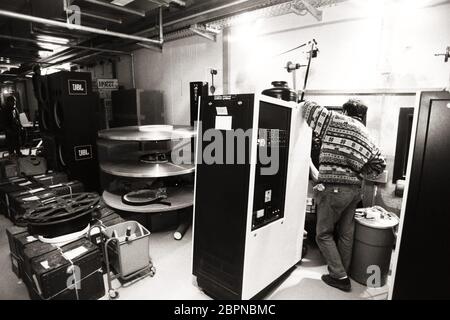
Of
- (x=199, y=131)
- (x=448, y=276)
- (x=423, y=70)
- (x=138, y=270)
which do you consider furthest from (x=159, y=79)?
(x=448, y=276)

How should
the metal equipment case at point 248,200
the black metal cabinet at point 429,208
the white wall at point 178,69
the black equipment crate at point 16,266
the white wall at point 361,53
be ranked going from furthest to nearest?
the white wall at point 178,69, the white wall at point 361,53, the black equipment crate at point 16,266, the metal equipment case at point 248,200, the black metal cabinet at point 429,208

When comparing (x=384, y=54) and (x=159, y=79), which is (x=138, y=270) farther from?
(x=159, y=79)

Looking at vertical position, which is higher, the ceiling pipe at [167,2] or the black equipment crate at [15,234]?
the ceiling pipe at [167,2]

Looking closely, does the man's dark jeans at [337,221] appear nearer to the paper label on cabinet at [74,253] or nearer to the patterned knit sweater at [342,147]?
the patterned knit sweater at [342,147]

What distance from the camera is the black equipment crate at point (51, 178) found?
142 inches

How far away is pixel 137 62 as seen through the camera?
535cm

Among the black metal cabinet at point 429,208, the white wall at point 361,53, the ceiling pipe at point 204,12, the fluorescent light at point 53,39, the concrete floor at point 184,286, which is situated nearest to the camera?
the black metal cabinet at point 429,208

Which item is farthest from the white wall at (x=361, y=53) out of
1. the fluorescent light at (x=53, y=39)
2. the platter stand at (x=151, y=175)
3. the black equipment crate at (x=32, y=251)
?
the fluorescent light at (x=53, y=39)

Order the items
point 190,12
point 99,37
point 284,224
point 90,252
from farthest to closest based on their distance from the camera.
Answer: point 99,37, point 190,12, point 284,224, point 90,252

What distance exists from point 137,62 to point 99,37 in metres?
0.87

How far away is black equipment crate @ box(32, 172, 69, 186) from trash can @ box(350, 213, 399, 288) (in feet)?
12.3

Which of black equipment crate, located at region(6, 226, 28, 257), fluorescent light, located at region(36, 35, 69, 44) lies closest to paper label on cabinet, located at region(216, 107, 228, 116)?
black equipment crate, located at region(6, 226, 28, 257)

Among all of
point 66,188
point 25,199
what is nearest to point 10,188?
point 25,199

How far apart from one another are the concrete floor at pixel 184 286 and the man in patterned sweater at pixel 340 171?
Answer: 12 centimetres
